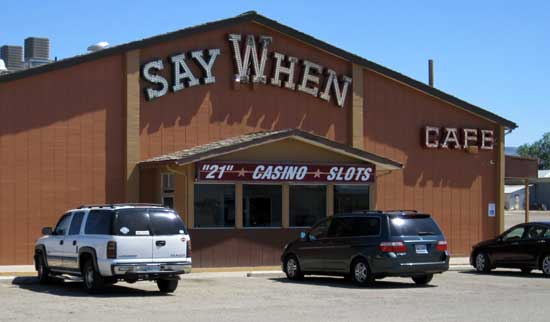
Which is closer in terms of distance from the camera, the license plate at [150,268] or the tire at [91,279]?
the license plate at [150,268]

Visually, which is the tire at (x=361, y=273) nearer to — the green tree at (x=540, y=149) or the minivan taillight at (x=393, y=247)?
the minivan taillight at (x=393, y=247)

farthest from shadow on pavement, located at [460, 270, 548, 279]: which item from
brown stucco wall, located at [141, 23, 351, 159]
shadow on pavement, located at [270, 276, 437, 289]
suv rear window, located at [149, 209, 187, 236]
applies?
suv rear window, located at [149, 209, 187, 236]

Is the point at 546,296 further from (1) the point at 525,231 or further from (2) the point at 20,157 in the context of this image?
(2) the point at 20,157

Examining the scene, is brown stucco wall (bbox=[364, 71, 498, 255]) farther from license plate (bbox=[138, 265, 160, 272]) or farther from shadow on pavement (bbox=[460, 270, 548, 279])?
license plate (bbox=[138, 265, 160, 272])

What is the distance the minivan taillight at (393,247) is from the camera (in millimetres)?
20609

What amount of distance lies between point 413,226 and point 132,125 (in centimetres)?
953

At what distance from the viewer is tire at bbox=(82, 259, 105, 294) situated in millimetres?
18312

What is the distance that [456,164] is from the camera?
32188 millimetres

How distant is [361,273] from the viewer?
69.6ft

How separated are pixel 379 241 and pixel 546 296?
3.98m

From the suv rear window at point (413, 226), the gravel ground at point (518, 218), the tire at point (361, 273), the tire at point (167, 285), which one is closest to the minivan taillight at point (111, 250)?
the tire at point (167, 285)

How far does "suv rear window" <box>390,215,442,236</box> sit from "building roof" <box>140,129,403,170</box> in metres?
6.29

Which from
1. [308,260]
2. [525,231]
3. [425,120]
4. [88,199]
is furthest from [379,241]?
[425,120]

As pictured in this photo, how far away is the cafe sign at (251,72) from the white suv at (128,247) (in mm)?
8403
